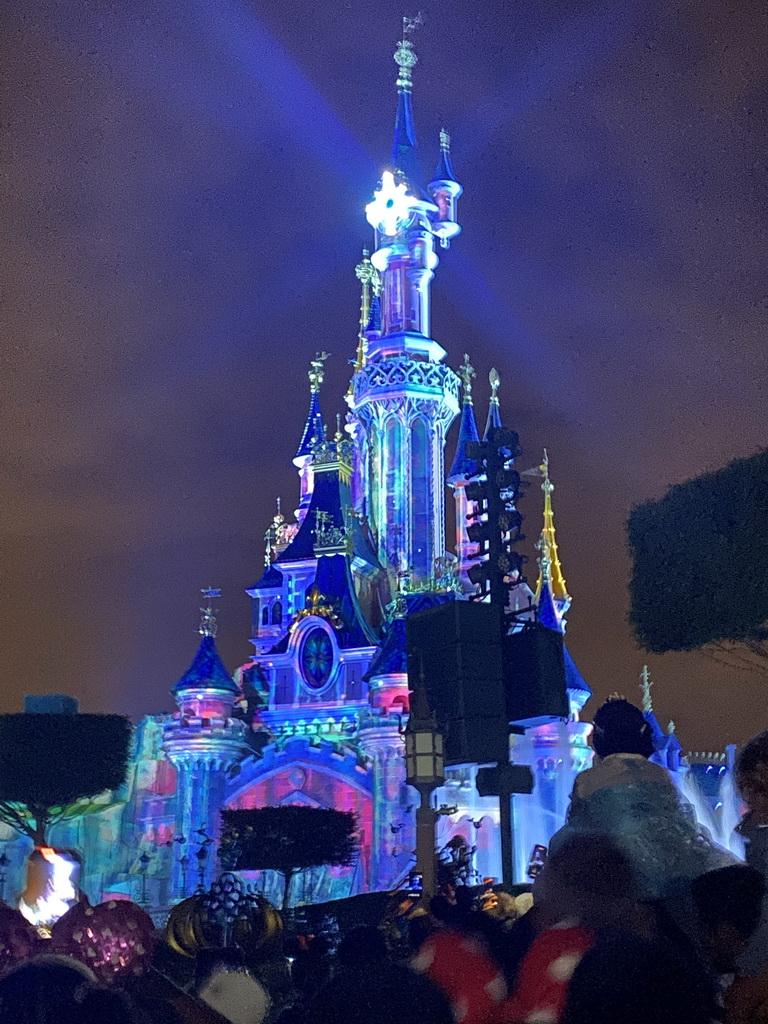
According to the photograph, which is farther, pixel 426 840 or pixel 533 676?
pixel 426 840

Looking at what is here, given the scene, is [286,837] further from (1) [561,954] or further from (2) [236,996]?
(1) [561,954]

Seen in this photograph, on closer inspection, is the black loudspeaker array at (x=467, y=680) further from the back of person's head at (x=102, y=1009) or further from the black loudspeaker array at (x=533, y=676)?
the back of person's head at (x=102, y=1009)

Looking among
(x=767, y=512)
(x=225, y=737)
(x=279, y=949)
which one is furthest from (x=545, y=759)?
(x=279, y=949)

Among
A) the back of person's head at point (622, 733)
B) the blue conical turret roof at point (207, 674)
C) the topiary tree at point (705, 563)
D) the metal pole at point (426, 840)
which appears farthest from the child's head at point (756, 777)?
the blue conical turret roof at point (207, 674)

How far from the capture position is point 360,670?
39.9 metres

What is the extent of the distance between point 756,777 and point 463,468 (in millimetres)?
42317

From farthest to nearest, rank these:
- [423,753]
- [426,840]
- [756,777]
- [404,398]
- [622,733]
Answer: [404,398] → [426,840] → [423,753] → [622,733] → [756,777]

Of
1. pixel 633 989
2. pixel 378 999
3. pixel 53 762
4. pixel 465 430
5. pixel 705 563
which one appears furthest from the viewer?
pixel 465 430

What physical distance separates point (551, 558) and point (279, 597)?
1167 centimetres

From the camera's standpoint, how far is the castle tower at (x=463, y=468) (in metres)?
46.3

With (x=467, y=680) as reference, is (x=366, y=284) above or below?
above

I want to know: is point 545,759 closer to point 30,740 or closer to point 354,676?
point 354,676

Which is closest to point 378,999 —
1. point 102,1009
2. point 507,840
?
point 102,1009

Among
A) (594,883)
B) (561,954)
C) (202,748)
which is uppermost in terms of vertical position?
(202,748)
